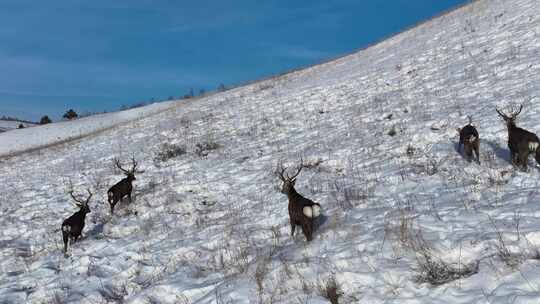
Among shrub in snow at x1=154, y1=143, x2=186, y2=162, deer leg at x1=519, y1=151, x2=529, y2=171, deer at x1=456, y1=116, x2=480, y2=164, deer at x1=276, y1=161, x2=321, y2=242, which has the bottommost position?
deer at x1=276, y1=161, x2=321, y2=242

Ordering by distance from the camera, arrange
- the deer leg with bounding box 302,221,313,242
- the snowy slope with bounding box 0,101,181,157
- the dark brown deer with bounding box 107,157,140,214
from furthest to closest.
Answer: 1. the snowy slope with bounding box 0,101,181,157
2. the dark brown deer with bounding box 107,157,140,214
3. the deer leg with bounding box 302,221,313,242

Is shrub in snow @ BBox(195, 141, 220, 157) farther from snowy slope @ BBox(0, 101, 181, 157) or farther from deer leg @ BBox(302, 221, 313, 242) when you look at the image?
snowy slope @ BBox(0, 101, 181, 157)

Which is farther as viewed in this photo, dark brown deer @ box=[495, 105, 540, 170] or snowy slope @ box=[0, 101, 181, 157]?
snowy slope @ box=[0, 101, 181, 157]

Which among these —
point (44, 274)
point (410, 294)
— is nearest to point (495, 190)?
point (410, 294)

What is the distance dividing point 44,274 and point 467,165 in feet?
28.4

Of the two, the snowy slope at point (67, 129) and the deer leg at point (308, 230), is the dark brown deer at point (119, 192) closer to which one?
the deer leg at point (308, 230)

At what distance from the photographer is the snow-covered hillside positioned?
6.49m

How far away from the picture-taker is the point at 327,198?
11.0m

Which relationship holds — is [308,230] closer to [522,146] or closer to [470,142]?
[522,146]

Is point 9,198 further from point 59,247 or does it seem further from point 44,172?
point 59,247

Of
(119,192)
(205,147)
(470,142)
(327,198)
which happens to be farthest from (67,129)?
(470,142)

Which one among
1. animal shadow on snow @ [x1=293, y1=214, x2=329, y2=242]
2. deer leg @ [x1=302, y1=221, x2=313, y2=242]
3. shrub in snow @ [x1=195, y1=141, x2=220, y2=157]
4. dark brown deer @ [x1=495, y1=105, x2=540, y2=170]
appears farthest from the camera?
shrub in snow @ [x1=195, y1=141, x2=220, y2=157]

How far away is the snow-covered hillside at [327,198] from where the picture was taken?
6492 millimetres

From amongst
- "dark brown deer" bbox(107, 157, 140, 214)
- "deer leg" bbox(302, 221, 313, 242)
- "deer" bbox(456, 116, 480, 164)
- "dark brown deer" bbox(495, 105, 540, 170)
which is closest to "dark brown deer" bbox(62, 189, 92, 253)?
"dark brown deer" bbox(107, 157, 140, 214)
